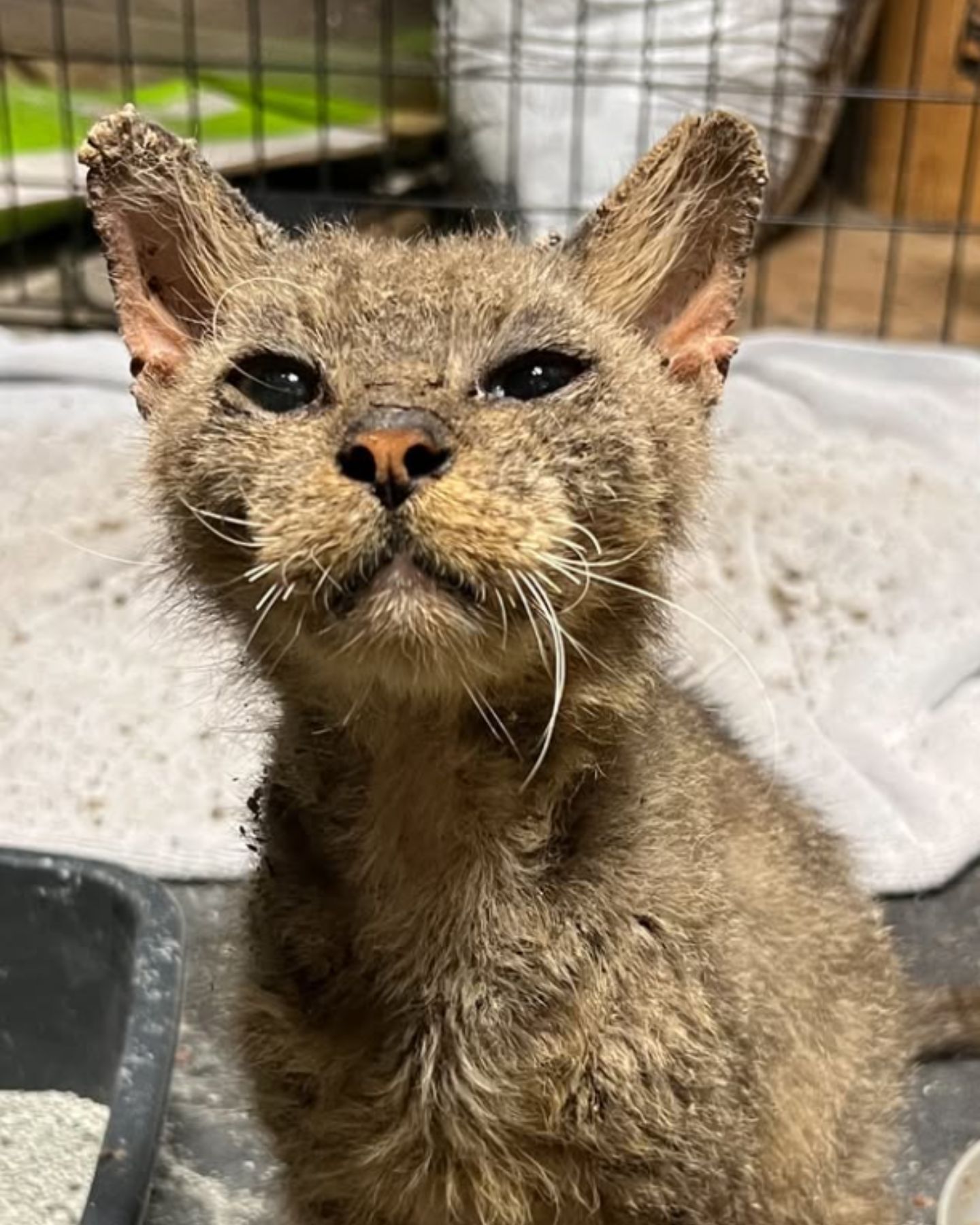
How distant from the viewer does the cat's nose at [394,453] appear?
3.19 ft

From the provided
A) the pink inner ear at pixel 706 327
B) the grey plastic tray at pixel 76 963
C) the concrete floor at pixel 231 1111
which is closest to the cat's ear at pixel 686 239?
the pink inner ear at pixel 706 327

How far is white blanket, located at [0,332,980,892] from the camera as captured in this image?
2199 millimetres

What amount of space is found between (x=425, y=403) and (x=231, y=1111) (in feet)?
3.21

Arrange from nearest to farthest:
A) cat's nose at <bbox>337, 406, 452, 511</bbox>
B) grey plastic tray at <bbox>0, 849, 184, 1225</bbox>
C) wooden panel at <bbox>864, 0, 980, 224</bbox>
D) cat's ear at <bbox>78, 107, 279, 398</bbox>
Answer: cat's nose at <bbox>337, 406, 452, 511</bbox>
cat's ear at <bbox>78, 107, 279, 398</bbox>
grey plastic tray at <bbox>0, 849, 184, 1225</bbox>
wooden panel at <bbox>864, 0, 980, 224</bbox>

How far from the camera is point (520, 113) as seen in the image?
409 centimetres

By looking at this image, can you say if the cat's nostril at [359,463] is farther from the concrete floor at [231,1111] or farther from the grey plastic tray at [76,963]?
the grey plastic tray at [76,963]

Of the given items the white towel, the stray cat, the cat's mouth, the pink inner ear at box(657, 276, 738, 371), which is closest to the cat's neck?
the stray cat

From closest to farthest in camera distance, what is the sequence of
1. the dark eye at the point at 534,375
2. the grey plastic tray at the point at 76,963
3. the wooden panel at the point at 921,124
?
the dark eye at the point at 534,375 → the grey plastic tray at the point at 76,963 → the wooden panel at the point at 921,124

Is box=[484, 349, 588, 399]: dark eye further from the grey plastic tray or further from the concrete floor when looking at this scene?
the grey plastic tray

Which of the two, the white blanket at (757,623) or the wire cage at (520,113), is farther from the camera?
the wire cage at (520,113)

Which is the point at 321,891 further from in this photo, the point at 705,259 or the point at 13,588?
the point at 13,588

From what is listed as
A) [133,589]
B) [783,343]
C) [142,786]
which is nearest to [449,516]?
[142,786]

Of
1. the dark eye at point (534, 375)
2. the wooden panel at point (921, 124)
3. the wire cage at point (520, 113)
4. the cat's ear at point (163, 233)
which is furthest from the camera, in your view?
the wooden panel at point (921, 124)

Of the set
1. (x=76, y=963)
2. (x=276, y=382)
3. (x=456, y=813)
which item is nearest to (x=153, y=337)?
(x=276, y=382)
